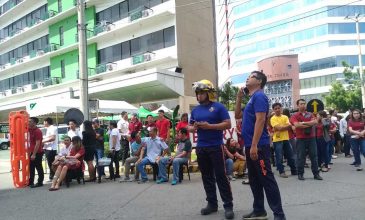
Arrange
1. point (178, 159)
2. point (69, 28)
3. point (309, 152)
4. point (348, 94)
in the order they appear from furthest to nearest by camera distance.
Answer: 1. point (348, 94)
2. point (69, 28)
3. point (178, 159)
4. point (309, 152)

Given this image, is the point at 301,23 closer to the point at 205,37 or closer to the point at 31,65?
the point at 205,37

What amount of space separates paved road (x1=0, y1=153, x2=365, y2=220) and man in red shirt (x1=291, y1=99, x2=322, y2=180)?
334 millimetres

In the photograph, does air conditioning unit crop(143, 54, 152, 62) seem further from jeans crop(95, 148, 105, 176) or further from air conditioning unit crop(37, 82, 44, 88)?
jeans crop(95, 148, 105, 176)

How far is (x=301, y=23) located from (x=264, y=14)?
7.75m

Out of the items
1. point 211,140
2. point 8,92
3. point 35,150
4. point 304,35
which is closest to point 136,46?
point 35,150

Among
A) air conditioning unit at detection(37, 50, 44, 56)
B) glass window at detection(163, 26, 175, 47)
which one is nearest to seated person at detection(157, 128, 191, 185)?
glass window at detection(163, 26, 175, 47)

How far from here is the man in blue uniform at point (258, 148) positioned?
4809 millimetres

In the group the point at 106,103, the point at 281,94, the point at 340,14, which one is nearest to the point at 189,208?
the point at 106,103

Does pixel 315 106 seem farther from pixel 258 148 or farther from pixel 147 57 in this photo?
pixel 147 57

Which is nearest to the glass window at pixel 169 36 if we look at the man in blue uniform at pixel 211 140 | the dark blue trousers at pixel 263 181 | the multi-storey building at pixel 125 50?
the multi-storey building at pixel 125 50

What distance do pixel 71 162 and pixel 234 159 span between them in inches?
166

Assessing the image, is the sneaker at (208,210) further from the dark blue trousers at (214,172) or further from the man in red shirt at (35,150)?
the man in red shirt at (35,150)

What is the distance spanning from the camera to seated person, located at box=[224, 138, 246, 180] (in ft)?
30.8

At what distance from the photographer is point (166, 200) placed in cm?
A: 708
